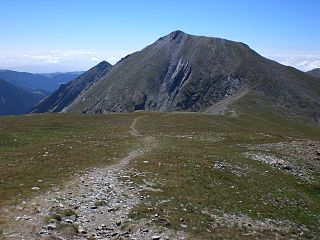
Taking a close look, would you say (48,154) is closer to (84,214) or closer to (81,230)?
(84,214)

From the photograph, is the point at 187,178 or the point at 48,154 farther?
the point at 48,154

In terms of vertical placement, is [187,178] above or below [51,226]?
below

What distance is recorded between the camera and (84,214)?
23.9 meters

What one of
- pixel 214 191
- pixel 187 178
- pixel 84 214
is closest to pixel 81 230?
pixel 84 214

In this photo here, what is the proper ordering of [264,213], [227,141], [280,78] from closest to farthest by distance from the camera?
[264,213]
[227,141]
[280,78]

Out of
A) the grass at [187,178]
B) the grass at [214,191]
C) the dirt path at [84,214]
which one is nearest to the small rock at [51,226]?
the dirt path at [84,214]

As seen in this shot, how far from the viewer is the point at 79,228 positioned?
22.0 m

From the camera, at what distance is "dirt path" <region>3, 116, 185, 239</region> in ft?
69.3

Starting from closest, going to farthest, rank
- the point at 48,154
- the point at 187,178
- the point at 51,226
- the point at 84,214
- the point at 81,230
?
the point at 51,226 → the point at 81,230 → the point at 84,214 → the point at 187,178 → the point at 48,154

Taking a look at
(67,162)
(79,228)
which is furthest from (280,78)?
(79,228)

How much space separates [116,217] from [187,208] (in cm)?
532

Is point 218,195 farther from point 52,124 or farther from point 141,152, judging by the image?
point 52,124

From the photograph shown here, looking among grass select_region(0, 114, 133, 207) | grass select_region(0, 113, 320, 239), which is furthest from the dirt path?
grass select_region(0, 114, 133, 207)

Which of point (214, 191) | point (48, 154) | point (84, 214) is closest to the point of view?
point (84, 214)
